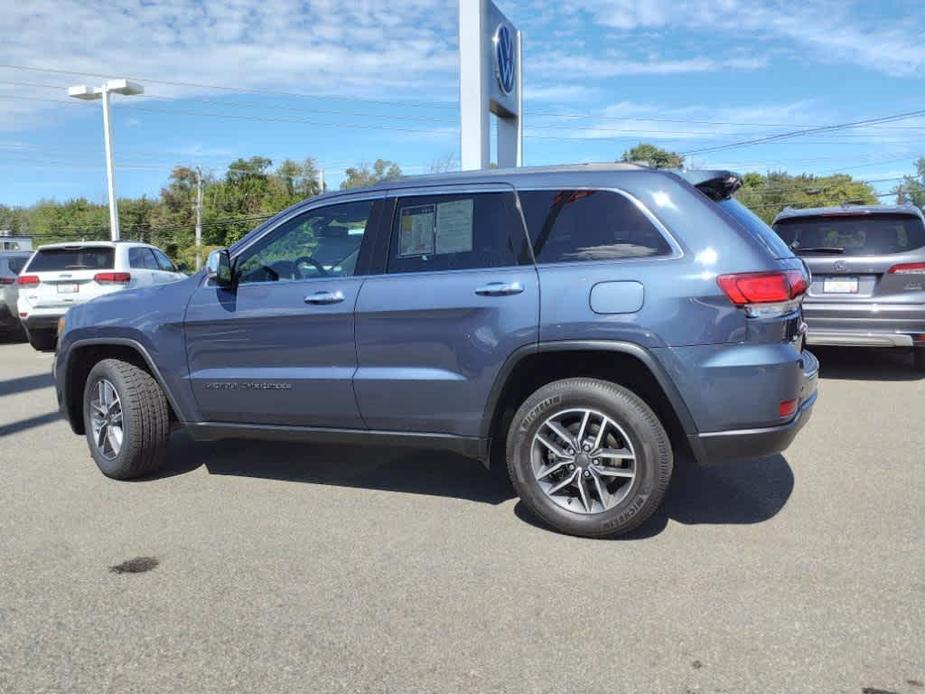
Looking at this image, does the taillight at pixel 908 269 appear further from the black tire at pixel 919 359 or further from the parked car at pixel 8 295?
the parked car at pixel 8 295

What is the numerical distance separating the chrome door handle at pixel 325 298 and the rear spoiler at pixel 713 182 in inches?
74.5

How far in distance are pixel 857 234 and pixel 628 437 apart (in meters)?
5.30

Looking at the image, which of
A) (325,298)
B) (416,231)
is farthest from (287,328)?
(416,231)

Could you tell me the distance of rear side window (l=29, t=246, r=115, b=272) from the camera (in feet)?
39.0

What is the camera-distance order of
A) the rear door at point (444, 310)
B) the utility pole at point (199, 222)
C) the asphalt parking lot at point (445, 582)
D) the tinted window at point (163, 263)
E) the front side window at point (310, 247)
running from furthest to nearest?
1. the utility pole at point (199, 222)
2. the tinted window at point (163, 263)
3. the front side window at point (310, 247)
4. the rear door at point (444, 310)
5. the asphalt parking lot at point (445, 582)

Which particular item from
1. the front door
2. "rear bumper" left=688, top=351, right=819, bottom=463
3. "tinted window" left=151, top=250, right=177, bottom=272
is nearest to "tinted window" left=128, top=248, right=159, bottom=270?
"tinted window" left=151, top=250, right=177, bottom=272

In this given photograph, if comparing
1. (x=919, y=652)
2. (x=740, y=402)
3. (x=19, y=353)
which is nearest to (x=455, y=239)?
(x=740, y=402)

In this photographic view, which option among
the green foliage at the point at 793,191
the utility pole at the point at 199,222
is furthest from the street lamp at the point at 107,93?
the green foliage at the point at 793,191

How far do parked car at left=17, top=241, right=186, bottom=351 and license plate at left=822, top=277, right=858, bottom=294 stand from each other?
9226 millimetres

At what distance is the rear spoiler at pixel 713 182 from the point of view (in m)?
3.85

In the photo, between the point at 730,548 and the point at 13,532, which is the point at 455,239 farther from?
the point at 13,532

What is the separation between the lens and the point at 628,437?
3.73 metres

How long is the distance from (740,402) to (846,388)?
187 inches

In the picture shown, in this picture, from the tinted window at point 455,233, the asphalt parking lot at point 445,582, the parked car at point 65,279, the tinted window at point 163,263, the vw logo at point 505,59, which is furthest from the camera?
the tinted window at point 163,263
